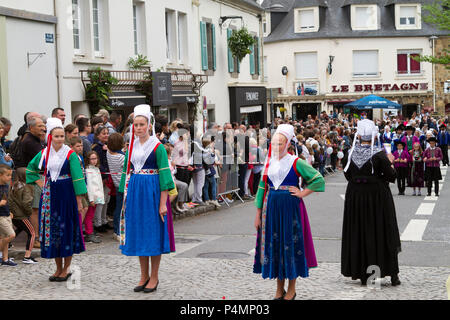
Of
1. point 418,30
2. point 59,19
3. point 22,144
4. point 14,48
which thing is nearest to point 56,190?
point 22,144

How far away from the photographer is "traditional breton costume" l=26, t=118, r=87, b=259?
28.4 feet

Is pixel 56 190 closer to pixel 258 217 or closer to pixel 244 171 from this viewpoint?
pixel 258 217

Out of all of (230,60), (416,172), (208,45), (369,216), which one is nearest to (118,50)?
(208,45)

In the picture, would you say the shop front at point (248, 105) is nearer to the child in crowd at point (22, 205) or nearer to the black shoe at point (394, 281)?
the child in crowd at point (22, 205)

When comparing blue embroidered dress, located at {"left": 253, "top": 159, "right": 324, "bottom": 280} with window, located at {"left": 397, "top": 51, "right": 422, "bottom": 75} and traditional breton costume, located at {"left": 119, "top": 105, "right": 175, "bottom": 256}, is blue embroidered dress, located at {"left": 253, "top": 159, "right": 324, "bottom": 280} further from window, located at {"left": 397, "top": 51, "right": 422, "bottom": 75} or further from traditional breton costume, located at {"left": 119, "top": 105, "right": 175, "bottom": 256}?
window, located at {"left": 397, "top": 51, "right": 422, "bottom": 75}

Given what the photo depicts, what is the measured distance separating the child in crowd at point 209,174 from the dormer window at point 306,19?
37.0 meters

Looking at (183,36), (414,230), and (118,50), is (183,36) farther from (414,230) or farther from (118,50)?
(414,230)

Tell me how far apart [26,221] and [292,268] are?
439cm

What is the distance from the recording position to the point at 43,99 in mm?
16828

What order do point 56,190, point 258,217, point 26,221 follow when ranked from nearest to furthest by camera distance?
point 258,217 < point 56,190 < point 26,221

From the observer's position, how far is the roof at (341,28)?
166ft

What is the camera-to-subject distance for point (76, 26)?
18.5 m

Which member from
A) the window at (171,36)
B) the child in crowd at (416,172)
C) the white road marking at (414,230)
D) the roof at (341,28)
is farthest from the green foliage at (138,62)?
the roof at (341,28)

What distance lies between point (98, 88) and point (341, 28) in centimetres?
3576
